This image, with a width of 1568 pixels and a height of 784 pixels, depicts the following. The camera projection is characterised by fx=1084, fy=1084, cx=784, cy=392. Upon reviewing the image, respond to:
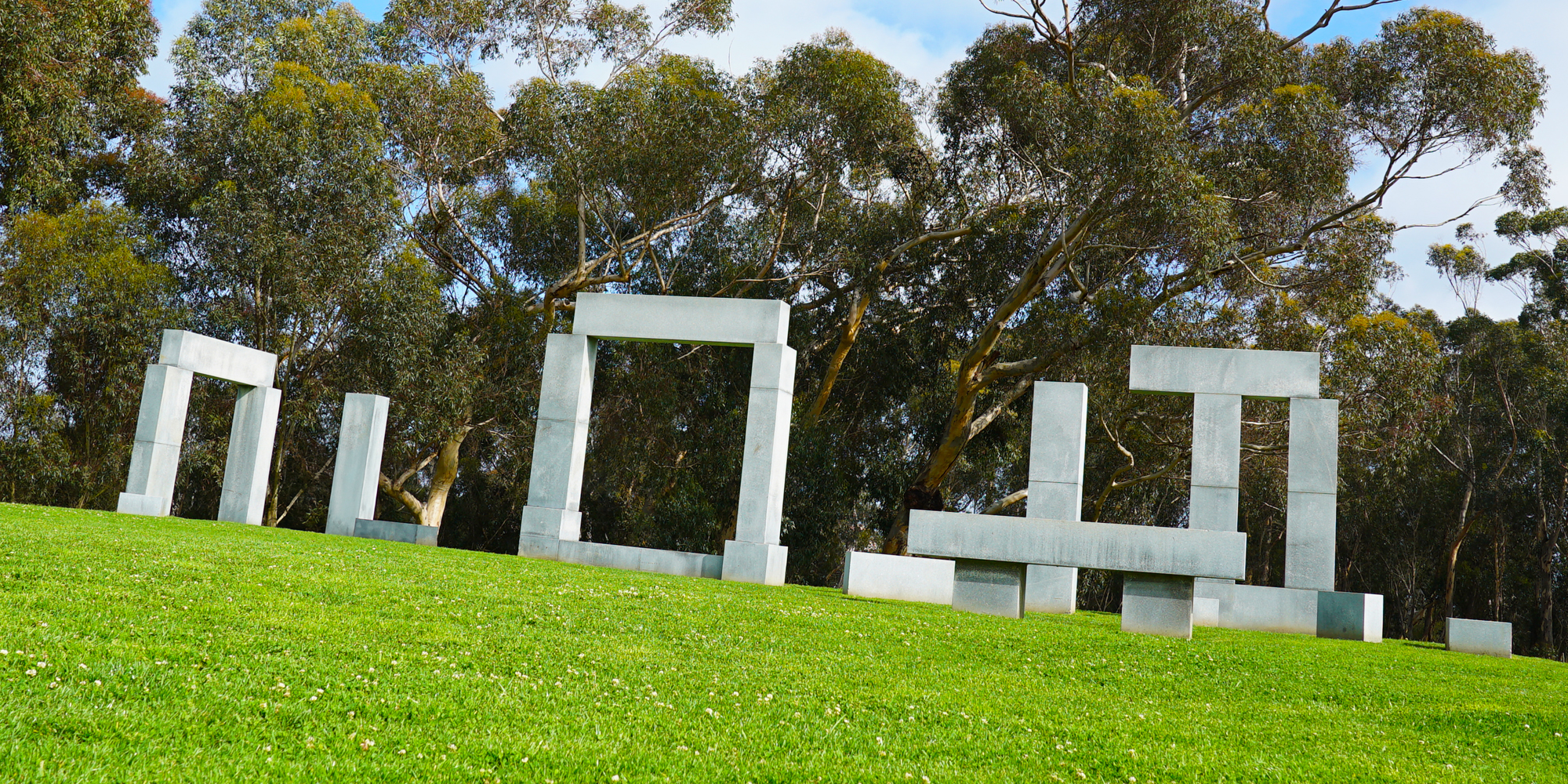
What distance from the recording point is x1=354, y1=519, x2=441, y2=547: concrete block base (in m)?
19.1

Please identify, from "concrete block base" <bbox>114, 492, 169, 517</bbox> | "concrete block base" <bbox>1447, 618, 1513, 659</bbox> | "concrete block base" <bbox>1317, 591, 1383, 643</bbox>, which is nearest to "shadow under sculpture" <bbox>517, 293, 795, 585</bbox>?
"concrete block base" <bbox>114, 492, 169, 517</bbox>

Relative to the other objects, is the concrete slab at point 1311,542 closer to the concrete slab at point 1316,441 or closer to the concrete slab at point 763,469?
the concrete slab at point 1316,441

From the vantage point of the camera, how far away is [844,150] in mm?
25031

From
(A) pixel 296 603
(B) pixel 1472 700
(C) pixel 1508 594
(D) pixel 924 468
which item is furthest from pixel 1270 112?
(C) pixel 1508 594

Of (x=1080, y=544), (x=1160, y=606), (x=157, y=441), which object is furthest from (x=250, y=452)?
(x=1160, y=606)

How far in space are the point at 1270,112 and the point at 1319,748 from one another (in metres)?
17.8

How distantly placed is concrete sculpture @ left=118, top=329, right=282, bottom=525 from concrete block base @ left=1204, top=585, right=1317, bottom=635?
54.7ft

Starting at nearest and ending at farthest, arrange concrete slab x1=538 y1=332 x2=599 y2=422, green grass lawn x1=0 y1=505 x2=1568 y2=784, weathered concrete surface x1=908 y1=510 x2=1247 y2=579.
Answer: green grass lawn x1=0 y1=505 x2=1568 y2=784
weathered concrete surface x1=908 y1=510 x2=1247 y2=579
concrete slab x1=538 y1=332 x2=599 y2=422

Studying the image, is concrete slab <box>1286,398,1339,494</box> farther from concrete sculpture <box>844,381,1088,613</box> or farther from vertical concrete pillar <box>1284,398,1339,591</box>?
concrete sculpture <box>844,381,1088,613</box>

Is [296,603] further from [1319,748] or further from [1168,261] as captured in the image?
[1168,261]

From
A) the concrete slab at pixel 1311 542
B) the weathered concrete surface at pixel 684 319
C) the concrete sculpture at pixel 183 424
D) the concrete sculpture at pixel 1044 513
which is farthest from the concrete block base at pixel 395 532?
the concrete slab at pixel 1311 542

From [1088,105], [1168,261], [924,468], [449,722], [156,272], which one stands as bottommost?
[449,722]

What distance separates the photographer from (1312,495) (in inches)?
667

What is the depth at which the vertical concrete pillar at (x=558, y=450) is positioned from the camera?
16.9m
